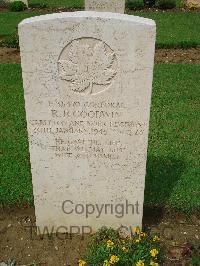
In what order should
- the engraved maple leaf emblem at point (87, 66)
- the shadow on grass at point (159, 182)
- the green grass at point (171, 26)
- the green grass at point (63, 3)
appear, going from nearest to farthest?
the engraved maple leaf emblem at point (87, 66), the shadow on grass at point (159, 182), the green grass at point (171, 26), the green grass at point (63, 3)

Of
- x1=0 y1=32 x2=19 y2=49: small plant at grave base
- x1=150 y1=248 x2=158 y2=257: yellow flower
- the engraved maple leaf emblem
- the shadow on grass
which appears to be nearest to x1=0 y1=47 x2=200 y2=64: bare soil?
x1=0 y1=32 x2=19 y2=49: small plant at grave base

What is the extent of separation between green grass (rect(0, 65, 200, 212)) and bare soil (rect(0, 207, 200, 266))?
16 cm

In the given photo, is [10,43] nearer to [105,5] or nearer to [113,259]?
[105,5]

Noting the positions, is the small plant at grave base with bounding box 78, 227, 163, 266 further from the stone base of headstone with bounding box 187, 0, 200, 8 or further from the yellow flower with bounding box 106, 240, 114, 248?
the stone base of headstone with bounding box 187, 0, 200, 8

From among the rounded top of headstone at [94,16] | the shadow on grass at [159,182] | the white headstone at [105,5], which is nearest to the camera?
the rounded top of headstone at [94,16]

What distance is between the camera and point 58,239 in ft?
15.4

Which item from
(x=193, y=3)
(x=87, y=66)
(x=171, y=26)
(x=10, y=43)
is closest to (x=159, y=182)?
(x=87, y=66)

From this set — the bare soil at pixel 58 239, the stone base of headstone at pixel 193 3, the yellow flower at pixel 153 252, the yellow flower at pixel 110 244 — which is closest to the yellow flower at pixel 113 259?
the yellow flower at pixel 110 244

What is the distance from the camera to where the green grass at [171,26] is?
12.3 meters

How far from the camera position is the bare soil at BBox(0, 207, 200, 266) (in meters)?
4.44

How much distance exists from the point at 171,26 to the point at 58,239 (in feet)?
37.2

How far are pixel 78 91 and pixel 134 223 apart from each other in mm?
1696

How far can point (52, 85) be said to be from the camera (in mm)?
3844

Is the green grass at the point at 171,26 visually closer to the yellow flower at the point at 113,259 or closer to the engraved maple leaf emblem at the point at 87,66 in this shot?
the engraved maple leaf emblem at the point at 87,66
